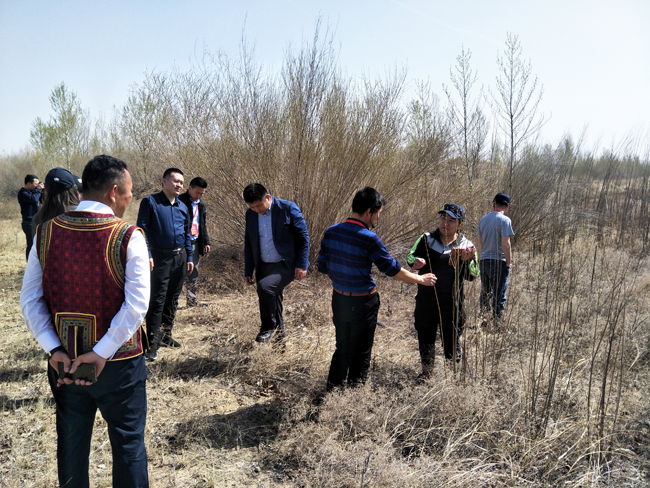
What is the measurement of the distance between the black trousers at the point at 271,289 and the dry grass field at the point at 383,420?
0.93 ft

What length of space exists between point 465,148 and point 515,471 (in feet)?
26.1

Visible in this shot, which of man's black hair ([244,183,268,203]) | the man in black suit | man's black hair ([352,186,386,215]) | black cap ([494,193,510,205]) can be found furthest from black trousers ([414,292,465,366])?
black cap ([494,193,510,205])

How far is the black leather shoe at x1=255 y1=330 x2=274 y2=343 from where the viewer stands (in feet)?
13.8

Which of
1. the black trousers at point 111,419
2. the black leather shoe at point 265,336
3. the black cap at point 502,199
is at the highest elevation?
the black cap at point 502,199

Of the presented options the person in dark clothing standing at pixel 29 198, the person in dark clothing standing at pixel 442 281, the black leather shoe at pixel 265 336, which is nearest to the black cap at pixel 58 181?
the black leather shoe at pixel 265 336

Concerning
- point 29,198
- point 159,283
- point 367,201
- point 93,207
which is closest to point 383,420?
point 367,201

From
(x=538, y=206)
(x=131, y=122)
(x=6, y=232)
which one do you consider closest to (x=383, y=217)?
(x=538, y=206)

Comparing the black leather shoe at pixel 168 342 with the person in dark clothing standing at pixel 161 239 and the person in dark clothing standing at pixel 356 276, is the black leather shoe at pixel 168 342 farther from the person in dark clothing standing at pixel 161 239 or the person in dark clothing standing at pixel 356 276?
the person in dark clothing standing at pixel 356 276

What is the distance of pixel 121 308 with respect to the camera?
5.76ft

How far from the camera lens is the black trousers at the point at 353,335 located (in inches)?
119

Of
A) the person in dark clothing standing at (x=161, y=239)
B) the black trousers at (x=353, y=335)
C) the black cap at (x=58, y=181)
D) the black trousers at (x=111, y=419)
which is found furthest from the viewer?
the person in dark clothing standing at (x=161, y=239)

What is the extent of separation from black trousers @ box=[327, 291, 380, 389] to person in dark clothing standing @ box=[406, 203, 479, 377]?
54 cm

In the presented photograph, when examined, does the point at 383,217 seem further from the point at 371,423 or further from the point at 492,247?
the point at 371,423

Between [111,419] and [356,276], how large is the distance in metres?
1.70
